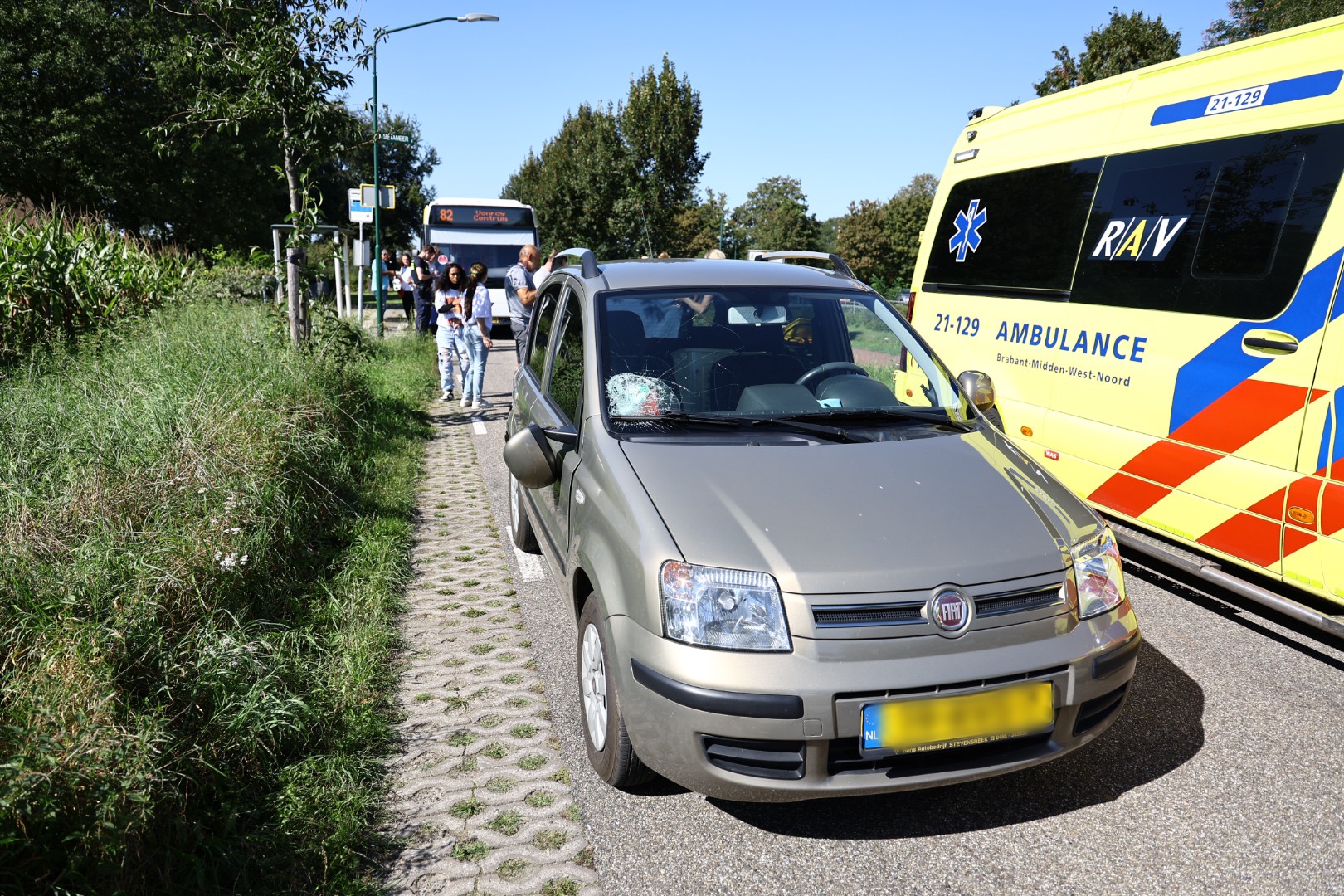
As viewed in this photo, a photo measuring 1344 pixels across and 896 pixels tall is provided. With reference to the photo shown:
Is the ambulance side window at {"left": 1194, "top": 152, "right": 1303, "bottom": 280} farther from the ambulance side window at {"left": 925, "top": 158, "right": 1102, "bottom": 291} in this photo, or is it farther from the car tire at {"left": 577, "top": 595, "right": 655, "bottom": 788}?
the car tire at {"left": 577, "top": 595, "right": 655, "bottom": 788}

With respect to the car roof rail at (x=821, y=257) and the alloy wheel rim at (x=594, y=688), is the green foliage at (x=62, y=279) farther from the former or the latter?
the alloy wheel rim at (x=594, y=688)

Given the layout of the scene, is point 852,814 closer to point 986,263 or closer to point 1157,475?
point 1157,475

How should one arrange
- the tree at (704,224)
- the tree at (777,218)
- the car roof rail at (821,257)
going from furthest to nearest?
the tree at (777,218)
the tree at (704,224)
the car roof rail at (821,257)

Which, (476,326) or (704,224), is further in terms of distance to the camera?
(704,224)

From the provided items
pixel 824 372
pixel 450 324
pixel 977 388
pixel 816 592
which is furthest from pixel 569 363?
pixel 450 324

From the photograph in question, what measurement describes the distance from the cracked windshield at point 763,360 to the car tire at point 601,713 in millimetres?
821

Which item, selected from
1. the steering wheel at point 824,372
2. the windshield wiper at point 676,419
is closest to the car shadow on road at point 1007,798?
the windshield wiper at point 676,419

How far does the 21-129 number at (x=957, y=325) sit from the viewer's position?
6320 mm

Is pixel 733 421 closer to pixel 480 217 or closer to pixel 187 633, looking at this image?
pixel 187 633

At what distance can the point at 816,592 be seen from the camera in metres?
2.67

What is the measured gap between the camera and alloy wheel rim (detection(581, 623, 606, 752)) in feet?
10.5

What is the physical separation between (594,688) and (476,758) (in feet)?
1.77

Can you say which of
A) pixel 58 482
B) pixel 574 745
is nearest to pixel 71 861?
pixel 574 745

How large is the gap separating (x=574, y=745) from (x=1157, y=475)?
10.6ft
